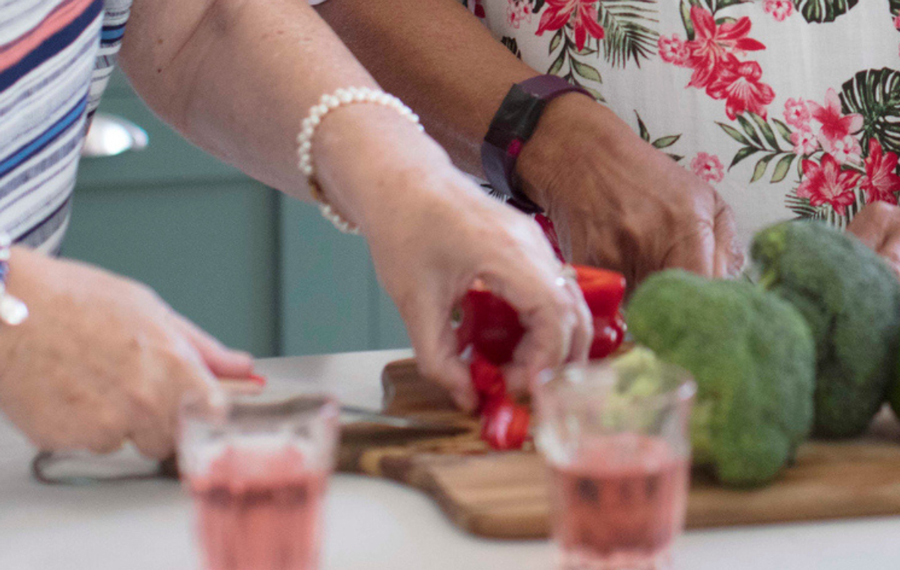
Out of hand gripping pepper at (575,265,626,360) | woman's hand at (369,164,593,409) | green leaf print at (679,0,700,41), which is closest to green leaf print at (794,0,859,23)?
green leaf print at (679,0,700,41)

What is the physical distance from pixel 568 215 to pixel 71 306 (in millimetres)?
650

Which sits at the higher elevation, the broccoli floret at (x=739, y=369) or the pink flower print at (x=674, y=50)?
the pink flower print at (x=674, y=50)

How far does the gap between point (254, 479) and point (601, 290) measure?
50 cm

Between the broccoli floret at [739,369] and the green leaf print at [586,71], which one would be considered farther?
the green leaf print at [586,71]

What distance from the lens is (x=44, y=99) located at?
1056 millimetres

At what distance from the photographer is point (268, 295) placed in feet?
8.55

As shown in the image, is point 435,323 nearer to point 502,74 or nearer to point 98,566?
point 98,566

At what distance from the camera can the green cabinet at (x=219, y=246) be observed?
242 centimetres

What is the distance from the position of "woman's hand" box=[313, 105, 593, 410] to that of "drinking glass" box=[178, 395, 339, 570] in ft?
0.96

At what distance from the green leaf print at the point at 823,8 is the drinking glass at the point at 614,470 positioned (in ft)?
2.92

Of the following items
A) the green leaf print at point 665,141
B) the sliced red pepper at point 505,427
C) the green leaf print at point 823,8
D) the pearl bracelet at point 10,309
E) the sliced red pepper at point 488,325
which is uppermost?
the green leaf print at point 823,8

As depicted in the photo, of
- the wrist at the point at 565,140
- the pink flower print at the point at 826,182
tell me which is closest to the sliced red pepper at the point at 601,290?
the wrist at the point at 565,140

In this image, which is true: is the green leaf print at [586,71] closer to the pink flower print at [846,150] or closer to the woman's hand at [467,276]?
the pink flower print at [846,150]

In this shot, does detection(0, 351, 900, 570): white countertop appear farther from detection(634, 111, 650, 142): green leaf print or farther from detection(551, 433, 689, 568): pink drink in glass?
detection(634, 111, 650, 142): green leaf print
